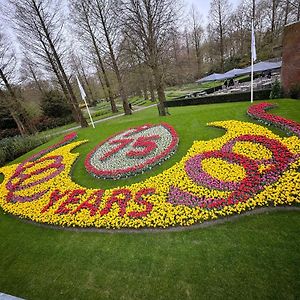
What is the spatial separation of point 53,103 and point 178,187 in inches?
1142

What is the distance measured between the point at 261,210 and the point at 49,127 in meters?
30.6

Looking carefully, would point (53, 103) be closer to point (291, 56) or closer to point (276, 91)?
point (276, 91)

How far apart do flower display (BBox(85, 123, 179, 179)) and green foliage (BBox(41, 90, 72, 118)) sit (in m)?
21.9

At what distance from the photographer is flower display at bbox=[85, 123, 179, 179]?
8.02 meters

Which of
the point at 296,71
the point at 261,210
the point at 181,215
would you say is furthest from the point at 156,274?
the point at 296,71

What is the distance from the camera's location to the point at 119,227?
531 cm

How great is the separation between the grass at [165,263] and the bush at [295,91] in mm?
A: 10294

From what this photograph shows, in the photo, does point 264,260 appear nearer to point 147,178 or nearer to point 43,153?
point 147,178

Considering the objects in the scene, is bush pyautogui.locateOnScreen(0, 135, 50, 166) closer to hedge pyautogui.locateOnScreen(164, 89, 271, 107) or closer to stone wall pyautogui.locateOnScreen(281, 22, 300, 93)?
hedge pyautogui.locateOnScreen(164, 89, 271, 107)

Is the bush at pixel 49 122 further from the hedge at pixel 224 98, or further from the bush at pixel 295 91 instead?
the bush at pixel 295 91

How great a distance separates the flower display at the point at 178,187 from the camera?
5.14 m

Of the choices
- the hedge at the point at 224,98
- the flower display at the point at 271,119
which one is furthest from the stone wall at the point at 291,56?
the flower display at the point at 271,119

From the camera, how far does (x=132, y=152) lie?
9125mm

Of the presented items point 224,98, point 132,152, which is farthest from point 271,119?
point 224,98
